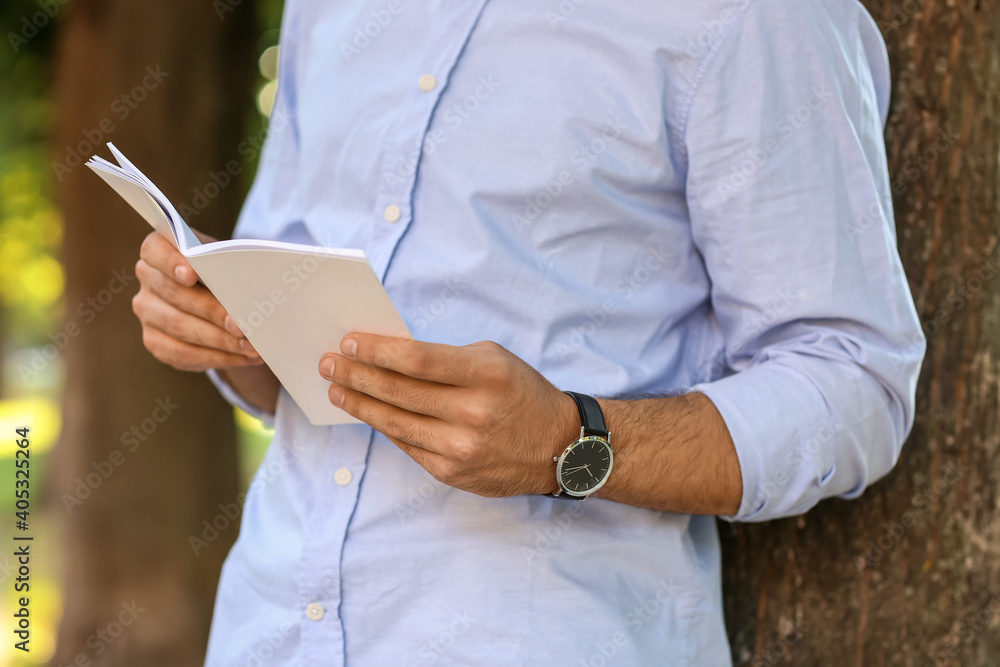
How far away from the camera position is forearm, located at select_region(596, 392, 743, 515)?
1214 mm

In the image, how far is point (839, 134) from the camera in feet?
4.24

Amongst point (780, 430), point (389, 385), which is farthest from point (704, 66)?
point (389, 385)

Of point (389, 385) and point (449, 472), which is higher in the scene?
point (389, 385)

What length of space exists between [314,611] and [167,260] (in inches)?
25.3

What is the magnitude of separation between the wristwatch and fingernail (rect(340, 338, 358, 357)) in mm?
328

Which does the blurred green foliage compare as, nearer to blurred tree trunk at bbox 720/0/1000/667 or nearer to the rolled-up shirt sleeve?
the rolled-up shirt sleeve

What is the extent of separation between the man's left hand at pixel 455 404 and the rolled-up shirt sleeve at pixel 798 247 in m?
0.33

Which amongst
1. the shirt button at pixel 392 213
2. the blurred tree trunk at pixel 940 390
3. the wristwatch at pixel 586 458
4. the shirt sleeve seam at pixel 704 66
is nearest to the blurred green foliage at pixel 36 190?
the shirt button at pixel 392 213

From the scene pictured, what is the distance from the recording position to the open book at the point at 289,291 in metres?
0.95

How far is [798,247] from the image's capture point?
4.17 ft

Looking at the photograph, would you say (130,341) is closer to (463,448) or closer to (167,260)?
(167,260)

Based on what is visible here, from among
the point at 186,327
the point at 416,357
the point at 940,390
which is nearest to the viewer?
the point at 416,357

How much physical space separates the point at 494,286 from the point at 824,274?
1.74 ft

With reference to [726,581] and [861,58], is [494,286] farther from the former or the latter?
[726,581]
